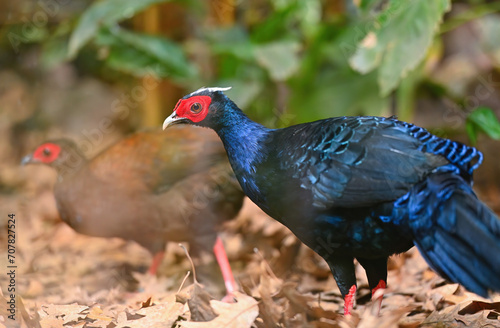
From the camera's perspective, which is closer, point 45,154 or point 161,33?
point 45,154

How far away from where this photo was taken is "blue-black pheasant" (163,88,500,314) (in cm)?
212

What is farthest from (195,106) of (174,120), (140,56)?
(140,56)

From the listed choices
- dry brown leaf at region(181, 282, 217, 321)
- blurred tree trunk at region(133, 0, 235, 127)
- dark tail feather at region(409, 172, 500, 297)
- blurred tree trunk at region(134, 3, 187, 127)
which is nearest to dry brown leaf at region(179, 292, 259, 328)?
dry brown leaf at region(181, 282, 217, 321)

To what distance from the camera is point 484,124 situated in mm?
4020

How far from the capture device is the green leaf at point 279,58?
5.01 meters

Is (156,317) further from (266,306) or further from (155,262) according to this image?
(155,262)

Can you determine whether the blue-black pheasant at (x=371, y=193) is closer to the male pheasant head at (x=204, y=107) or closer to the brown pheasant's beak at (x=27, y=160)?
the male pheasant head at (x=204, y=107)

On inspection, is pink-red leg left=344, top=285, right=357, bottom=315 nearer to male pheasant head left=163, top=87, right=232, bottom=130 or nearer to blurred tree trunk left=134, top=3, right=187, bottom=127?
male pheasant head left=163, top=87, right=232, bottom=130

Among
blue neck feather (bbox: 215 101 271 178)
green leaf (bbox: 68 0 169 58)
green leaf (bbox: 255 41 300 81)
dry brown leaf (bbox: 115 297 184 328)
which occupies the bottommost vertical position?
dry brown leaf (bbox: 115 297 184 328)

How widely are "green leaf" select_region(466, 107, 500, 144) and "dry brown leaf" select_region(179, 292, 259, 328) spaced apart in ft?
8.12

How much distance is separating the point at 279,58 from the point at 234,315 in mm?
3176

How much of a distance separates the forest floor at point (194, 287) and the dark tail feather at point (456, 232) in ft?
0.93

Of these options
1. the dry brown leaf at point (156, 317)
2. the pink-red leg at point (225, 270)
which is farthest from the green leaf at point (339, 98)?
the dry brown leaf at point (156, 317)

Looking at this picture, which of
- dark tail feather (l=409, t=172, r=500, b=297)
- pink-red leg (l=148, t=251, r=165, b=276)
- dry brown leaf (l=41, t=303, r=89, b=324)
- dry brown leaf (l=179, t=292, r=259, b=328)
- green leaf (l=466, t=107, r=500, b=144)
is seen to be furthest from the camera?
pink-red leg (l=148, t=251, r=165, b=276)
